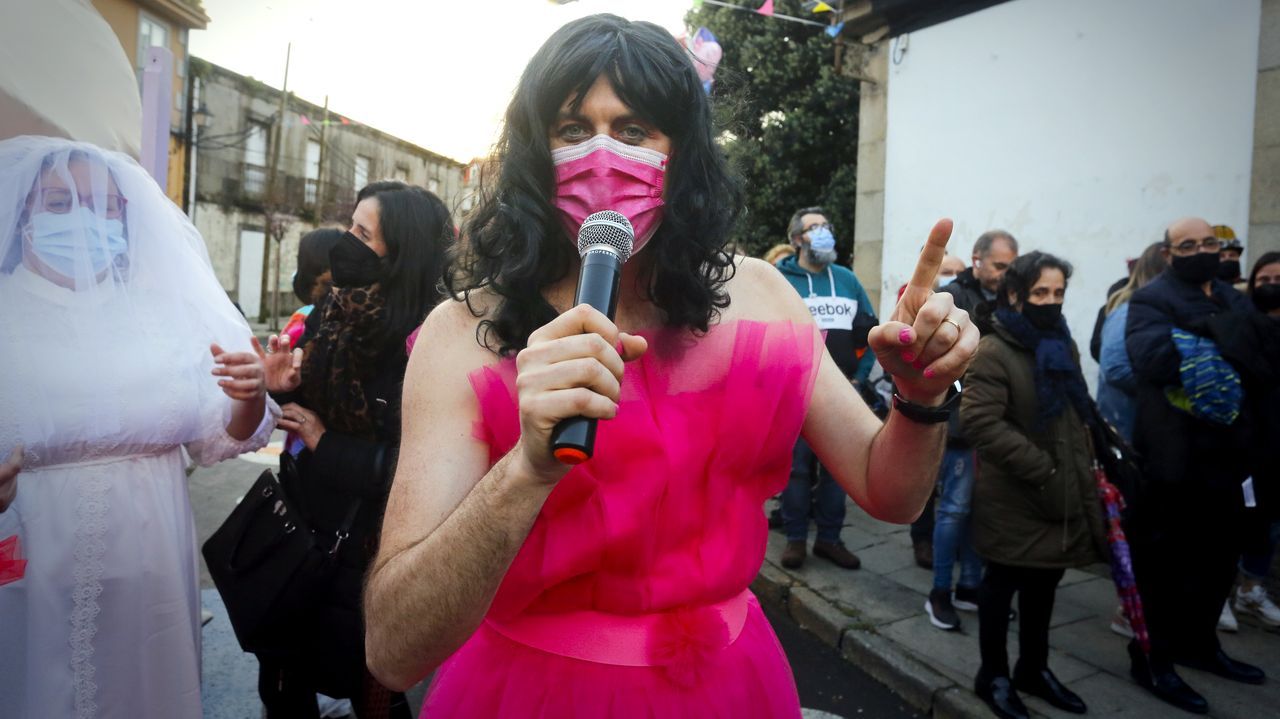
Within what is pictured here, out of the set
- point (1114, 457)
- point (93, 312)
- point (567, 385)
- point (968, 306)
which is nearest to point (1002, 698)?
point (1114, 457)

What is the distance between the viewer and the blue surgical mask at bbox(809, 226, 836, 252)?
16.5ft

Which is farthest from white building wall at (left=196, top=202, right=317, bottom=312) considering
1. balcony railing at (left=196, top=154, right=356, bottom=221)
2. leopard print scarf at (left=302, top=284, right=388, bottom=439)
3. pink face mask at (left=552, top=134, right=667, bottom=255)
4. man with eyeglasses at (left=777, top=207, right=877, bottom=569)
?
pink face mask at (left=552, top=134, right=667, bottom=255)

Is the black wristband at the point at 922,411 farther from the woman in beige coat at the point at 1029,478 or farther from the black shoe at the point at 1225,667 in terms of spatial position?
the black shoe at the point at 1225,667

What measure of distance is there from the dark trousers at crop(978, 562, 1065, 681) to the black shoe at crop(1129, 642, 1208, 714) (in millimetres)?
517

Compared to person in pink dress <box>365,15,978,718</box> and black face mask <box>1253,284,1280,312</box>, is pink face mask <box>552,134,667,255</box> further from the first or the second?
black face mask <box>1253,284,1280,312</box>

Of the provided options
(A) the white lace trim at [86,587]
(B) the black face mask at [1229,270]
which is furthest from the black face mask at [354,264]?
(B) the black face mask at [1229,270]

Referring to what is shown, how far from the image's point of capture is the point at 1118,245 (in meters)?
6.18

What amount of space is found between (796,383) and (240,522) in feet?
5.79

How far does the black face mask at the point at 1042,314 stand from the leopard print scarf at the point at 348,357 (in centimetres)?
265

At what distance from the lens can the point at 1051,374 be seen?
3.43 m

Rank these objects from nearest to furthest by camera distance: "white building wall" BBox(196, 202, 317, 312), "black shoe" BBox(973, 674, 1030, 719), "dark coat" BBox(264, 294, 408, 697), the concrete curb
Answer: "dark coat" BBox(264, 294, 408, 697) < "black shoe" BBox(973, 674, 1030, 719) < the concrete curb < "white building wall" BBox(196, 202, 317, 312)

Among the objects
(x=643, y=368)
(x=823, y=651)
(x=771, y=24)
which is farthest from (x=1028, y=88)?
(x=643, y=368)

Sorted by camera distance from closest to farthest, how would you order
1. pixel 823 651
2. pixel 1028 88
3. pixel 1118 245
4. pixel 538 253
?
pixel 538 253, pixel 823 651, pixel 1118 245, pixel 1028 88

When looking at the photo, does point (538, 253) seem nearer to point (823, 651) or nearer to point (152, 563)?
point (152, 563)
